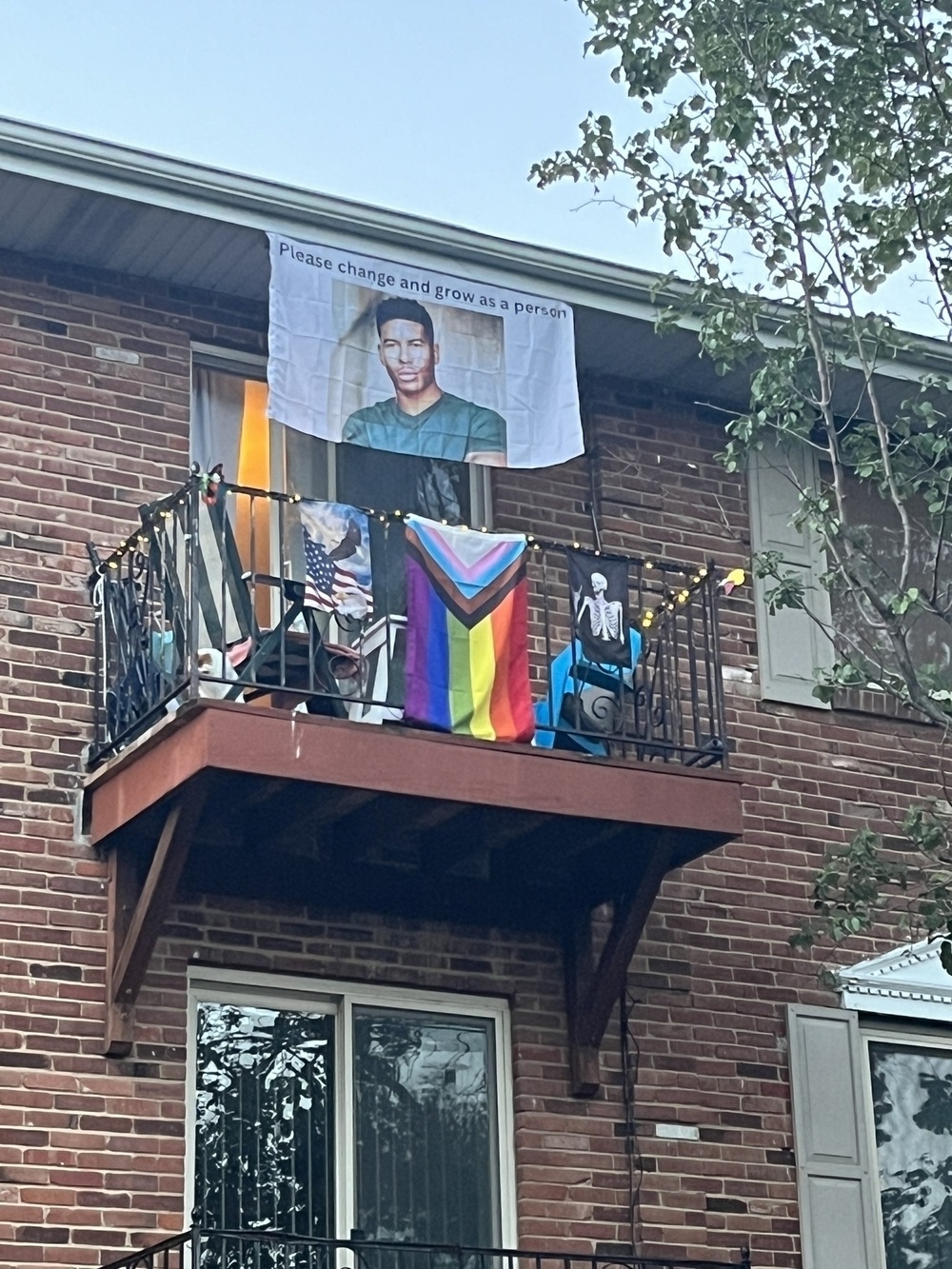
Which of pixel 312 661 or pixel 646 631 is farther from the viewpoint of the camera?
pixel 646 631

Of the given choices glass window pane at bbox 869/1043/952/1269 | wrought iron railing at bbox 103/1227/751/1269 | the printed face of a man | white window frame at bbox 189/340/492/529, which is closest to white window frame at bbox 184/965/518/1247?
wrought iron railing at bbox 103/1227/751/1269

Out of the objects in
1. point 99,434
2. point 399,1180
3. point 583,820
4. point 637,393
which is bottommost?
point 399,1180

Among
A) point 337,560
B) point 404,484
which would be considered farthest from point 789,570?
point 337,560

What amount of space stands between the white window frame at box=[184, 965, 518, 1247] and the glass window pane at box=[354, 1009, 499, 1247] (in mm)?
45

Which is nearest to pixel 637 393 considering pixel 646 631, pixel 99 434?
pixel 646 631

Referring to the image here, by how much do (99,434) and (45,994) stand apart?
276 centimetres

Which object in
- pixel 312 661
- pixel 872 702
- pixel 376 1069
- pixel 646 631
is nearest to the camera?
pixel 312 661

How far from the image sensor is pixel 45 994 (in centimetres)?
966

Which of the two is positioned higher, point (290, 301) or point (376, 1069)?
point (290, 301)

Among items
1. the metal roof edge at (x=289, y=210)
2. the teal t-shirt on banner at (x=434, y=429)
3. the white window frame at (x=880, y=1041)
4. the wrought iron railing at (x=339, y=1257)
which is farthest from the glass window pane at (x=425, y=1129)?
the metal roof edge at (x=289, y=210)

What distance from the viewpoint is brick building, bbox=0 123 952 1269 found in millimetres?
9609

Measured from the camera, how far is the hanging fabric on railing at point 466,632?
32.1 feet

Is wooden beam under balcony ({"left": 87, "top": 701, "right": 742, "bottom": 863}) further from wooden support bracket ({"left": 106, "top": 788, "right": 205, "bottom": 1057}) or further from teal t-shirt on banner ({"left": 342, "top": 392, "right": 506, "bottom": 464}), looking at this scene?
teal t-shirt on banner ({"left": 342, "top": 392, "right": 506, "bottom": 464})

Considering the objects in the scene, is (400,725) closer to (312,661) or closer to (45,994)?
(312,661)
